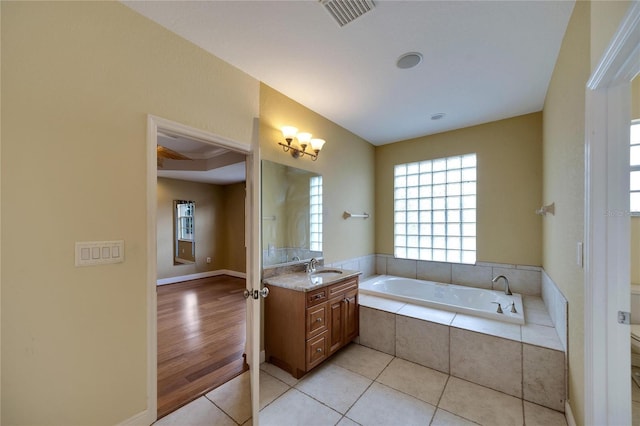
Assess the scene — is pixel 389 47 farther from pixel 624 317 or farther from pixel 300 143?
pixel 624 317

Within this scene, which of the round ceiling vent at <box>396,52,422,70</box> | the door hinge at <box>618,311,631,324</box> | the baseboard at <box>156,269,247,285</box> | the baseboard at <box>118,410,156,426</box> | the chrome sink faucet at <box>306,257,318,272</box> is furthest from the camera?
the baseboard at <box>156,269,247,285</box>

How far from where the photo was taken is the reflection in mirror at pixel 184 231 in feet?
17.6

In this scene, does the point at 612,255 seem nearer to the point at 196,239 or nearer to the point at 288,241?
the point at 288,241

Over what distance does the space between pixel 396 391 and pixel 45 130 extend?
277 centimetres

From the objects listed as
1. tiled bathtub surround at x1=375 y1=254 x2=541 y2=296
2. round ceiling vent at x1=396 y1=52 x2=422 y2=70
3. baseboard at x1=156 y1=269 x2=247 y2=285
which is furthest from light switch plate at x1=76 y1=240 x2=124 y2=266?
baseboard at x1=156 y1=269 x2=247 y2=285

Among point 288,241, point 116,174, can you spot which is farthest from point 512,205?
point 116,174

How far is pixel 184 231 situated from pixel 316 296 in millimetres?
4403

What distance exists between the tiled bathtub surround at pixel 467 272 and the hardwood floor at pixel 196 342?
90.2 inches

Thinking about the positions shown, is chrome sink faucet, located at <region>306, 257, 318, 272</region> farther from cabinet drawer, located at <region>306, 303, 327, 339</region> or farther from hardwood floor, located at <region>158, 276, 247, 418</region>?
→ hardwood floor, located at <region>158, 276, 247, 418</region>

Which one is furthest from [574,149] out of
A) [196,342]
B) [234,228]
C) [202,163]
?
[234,228]

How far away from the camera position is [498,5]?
149 cm

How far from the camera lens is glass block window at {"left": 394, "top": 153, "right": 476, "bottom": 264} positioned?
3340 millimetres

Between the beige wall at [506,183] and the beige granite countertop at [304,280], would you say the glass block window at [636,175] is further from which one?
the beige granite countertop at [304,280]

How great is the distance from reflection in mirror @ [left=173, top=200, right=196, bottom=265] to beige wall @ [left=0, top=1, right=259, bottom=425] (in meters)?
4.24
